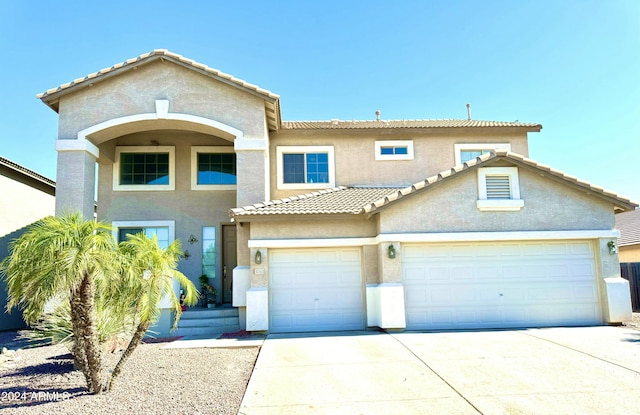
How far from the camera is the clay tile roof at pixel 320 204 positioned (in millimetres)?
11891

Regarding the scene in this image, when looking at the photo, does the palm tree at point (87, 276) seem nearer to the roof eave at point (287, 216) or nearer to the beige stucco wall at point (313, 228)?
the roof eave at point (287, 216)

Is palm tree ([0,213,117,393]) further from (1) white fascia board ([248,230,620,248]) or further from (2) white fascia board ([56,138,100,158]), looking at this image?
(2) white fascia board ([56,138,100,158])

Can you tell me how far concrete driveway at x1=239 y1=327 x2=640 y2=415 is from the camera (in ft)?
19.1

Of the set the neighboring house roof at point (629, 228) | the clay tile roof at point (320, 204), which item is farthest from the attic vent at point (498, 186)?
the neighboring house roof at point (629, 228)

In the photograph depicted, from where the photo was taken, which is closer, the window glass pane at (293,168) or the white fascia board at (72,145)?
the white fascia board at (72,145)

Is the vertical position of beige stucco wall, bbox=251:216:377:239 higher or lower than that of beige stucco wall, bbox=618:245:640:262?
higher

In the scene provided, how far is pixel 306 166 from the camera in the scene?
16.0m

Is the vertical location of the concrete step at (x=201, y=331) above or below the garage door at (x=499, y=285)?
below

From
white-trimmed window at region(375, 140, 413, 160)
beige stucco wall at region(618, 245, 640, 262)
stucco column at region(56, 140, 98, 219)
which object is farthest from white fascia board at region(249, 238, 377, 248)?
beige stucco wall at region(618, 245, 640, 262)

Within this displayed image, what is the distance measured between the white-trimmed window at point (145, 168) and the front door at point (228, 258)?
8.66 ft

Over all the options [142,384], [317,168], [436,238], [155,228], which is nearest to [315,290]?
[436,238]

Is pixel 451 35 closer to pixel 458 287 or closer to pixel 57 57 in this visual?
pixel 458 287

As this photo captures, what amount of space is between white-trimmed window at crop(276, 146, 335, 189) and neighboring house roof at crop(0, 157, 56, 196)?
32.5ft

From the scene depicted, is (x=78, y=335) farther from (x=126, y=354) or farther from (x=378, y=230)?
(x=378, y=230)
